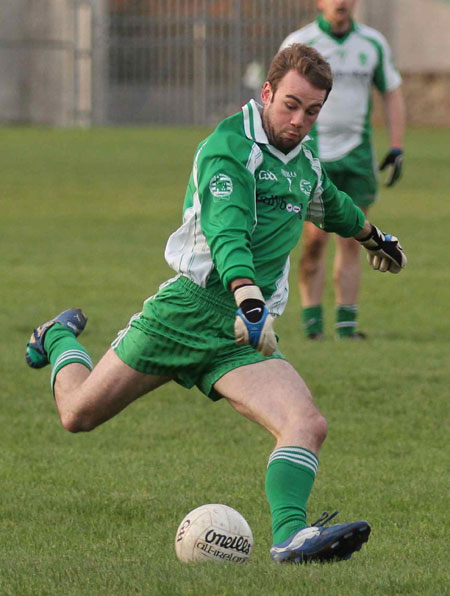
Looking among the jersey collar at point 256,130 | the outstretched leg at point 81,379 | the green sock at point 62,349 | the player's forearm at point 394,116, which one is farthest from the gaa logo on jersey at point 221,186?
the player's forearm at point 394,116

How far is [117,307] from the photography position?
11383 millimetres

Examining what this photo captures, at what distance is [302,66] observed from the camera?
4918 millimetres

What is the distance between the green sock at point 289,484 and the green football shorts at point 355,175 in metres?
5.13

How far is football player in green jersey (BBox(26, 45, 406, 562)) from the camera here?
185 inches

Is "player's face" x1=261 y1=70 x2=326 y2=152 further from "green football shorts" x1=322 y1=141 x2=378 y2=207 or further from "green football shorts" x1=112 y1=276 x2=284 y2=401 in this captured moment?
"green football shorts" x1=322 y1=141 x2=378 y2=207

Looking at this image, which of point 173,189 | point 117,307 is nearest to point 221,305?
point 117,307

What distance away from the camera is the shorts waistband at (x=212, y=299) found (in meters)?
5.01

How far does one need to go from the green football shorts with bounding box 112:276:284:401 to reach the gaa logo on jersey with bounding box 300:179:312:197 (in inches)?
20.8

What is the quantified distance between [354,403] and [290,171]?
121 inches

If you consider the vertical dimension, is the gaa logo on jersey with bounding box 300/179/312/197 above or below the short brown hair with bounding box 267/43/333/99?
below

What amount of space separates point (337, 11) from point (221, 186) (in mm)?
4963

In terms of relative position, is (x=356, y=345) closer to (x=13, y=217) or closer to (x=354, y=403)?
(x=354, y=403)

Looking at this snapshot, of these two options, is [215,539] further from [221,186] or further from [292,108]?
[292,108]

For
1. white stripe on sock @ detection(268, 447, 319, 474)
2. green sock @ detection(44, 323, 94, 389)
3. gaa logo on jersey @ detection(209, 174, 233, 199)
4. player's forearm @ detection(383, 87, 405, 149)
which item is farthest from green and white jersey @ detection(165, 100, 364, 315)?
player's forearm @ detection(383, 87, 405, 149)
